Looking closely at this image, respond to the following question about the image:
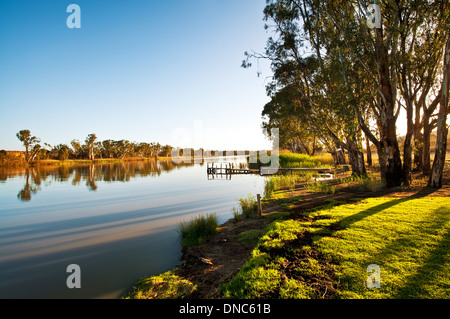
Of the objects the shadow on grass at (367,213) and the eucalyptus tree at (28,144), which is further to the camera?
the eucalyptus tree at (28,144)

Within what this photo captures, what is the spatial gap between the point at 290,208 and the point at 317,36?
498 inches

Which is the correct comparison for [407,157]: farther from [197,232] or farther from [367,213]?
[197,232]

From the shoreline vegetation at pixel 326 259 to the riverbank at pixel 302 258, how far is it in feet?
0.05

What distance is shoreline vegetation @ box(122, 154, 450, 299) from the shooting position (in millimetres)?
3318

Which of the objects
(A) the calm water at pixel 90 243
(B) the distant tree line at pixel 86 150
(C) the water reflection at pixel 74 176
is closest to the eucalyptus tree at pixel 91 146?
(B) the distant tree line at pixel 86 150

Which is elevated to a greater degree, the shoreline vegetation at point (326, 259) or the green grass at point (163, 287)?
the shoreline vegetation at point (326, 259)

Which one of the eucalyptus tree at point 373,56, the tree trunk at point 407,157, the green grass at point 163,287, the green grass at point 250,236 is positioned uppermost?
the eucalyptus tree at point 373,56

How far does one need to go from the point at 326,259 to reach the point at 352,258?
456 mm

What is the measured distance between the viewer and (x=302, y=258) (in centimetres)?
432

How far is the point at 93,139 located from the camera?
8925 cm

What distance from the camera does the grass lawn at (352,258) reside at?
3248 mm

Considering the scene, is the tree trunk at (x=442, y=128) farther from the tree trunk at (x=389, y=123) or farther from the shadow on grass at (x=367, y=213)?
the shadow on grass at (x=367, y=213)
